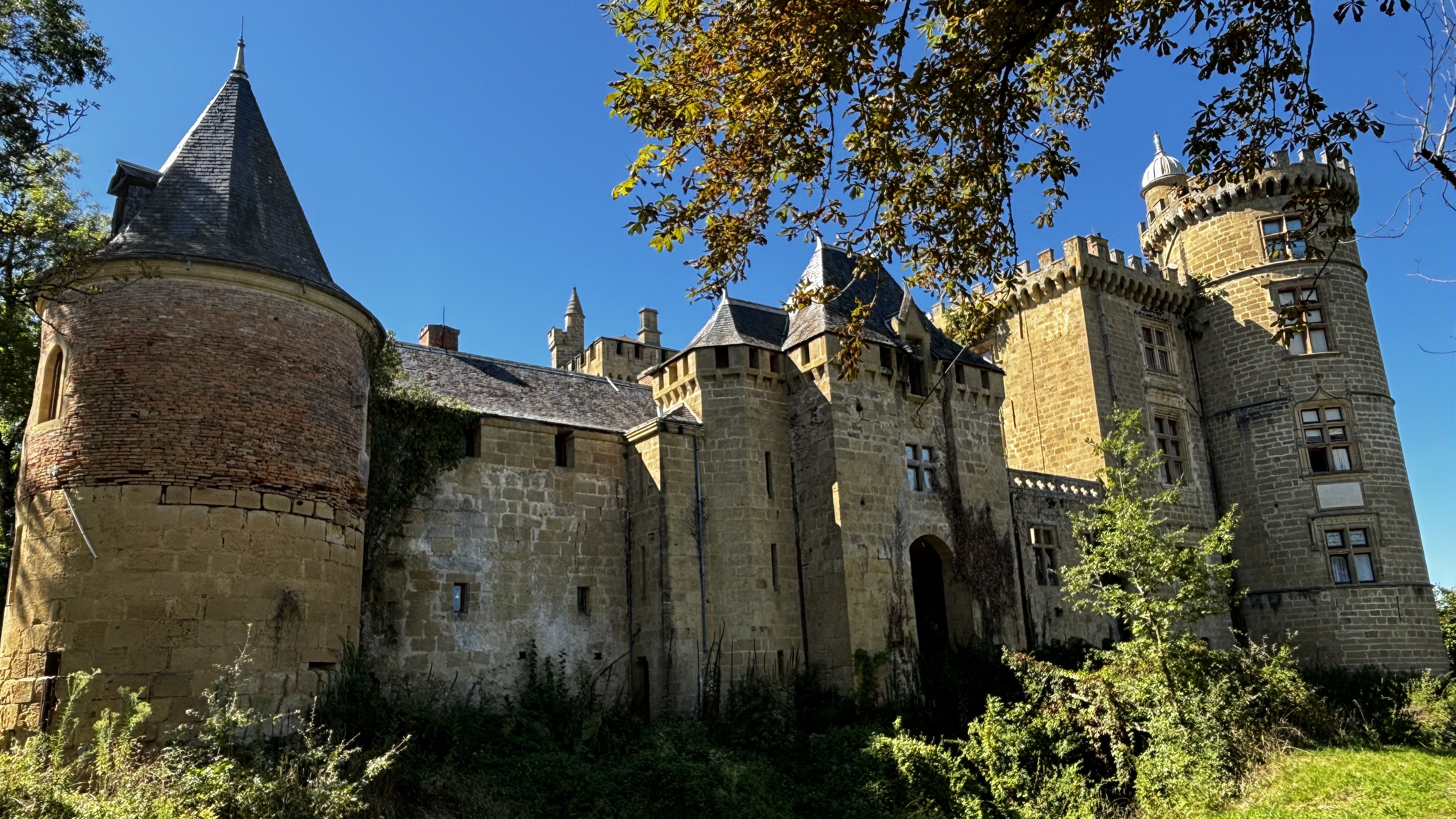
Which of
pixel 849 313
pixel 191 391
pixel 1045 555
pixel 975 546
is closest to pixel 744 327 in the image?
pixel 849 313

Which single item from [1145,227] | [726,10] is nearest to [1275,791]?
[726,10]

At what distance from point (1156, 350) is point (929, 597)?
40.3 feet

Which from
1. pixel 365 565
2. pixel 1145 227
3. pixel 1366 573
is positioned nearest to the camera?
pixel 365 565

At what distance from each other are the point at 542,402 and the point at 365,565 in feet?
18.3

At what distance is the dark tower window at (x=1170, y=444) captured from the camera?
29891 mm

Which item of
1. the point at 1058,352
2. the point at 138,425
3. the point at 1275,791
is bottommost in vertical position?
the point at 1275,791

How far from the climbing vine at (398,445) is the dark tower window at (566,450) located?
208cm

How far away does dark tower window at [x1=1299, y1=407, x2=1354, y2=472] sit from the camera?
29188mm

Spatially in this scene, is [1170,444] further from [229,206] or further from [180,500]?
[180,500]

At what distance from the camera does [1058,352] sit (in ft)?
98.6

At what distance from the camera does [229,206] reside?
16.5 m

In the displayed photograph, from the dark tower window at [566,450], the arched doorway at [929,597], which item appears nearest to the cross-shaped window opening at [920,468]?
the arched doorway at [929,597]

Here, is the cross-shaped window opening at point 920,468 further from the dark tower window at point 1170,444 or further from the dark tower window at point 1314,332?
the dark tower window at point 1314,332

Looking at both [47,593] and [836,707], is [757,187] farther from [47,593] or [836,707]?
[836,707]
